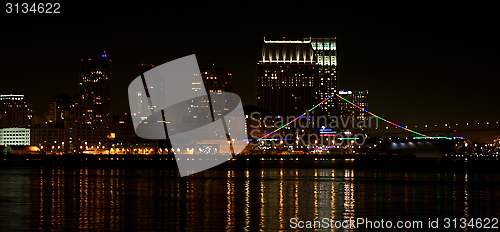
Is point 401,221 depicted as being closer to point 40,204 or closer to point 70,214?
point 70,214

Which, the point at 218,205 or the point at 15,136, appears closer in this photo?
the point at 218,205

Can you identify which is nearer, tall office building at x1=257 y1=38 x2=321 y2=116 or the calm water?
the calm water

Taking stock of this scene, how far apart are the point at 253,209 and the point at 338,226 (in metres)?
4.94

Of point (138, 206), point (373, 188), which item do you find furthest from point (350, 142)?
point (138, 206)

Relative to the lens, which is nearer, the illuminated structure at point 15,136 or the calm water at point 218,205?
the calm water at point 218,205

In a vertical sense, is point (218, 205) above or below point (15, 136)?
below

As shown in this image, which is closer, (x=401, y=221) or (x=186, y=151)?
(x=401, y=221)

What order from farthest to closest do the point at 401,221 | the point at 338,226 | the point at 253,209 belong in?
the point at 253,209, the point at 401,221, the point at 338,226

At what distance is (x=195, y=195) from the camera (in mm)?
30703

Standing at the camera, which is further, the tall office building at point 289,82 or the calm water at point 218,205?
the tall office building at point 289,82

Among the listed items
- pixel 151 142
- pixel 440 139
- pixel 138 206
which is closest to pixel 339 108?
pixel 151 142

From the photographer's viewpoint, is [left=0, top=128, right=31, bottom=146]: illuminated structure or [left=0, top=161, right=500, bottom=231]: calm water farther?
[left=0, top=128, right=31, bottom=146]: illuminated structure

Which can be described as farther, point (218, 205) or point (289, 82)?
point (289, 82)

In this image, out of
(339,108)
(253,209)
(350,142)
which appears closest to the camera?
(253,209)
